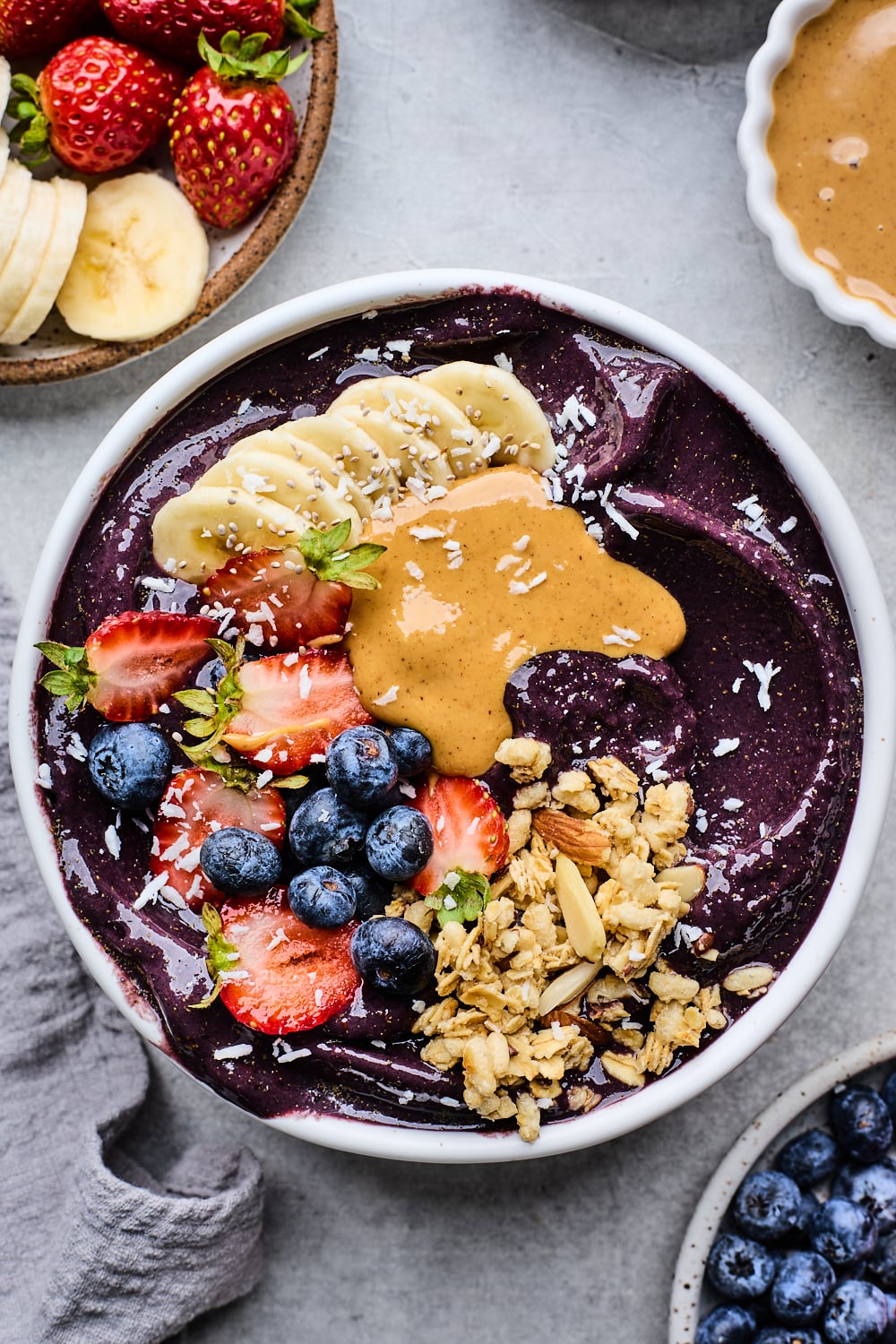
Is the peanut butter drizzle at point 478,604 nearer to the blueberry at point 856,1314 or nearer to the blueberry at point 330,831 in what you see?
the blueberry at point 330,831

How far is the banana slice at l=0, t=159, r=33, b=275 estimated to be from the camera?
216 cm

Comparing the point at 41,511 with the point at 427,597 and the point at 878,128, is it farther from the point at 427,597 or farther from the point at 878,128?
the point at 878,128

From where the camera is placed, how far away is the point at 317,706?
1.95 meters

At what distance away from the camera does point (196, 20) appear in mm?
2158

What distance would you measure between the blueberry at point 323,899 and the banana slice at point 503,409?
30.0 inches

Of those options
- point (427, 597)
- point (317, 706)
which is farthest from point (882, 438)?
point (317, 706)

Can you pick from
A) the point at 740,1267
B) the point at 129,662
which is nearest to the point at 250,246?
the point at 129,662

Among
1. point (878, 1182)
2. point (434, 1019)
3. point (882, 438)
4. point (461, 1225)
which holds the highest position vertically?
point (882, 438)

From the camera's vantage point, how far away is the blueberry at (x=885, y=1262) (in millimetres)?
2275

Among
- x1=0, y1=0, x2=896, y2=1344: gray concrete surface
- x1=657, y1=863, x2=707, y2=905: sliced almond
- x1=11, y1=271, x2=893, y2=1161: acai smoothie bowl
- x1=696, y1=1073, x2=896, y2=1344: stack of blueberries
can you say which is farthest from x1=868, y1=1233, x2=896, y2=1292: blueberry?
x1=657, y1=863, x2=707, y2=905: sliced almond

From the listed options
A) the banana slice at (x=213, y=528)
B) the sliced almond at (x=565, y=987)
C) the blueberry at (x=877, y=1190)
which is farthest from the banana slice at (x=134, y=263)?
the blueberry at (x=877, y=1190)

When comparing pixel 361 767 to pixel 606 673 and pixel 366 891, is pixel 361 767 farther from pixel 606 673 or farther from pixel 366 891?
pixel 606 673

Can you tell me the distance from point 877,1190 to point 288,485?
1760mm

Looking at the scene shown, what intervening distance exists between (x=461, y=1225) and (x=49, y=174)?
7.64 ft
